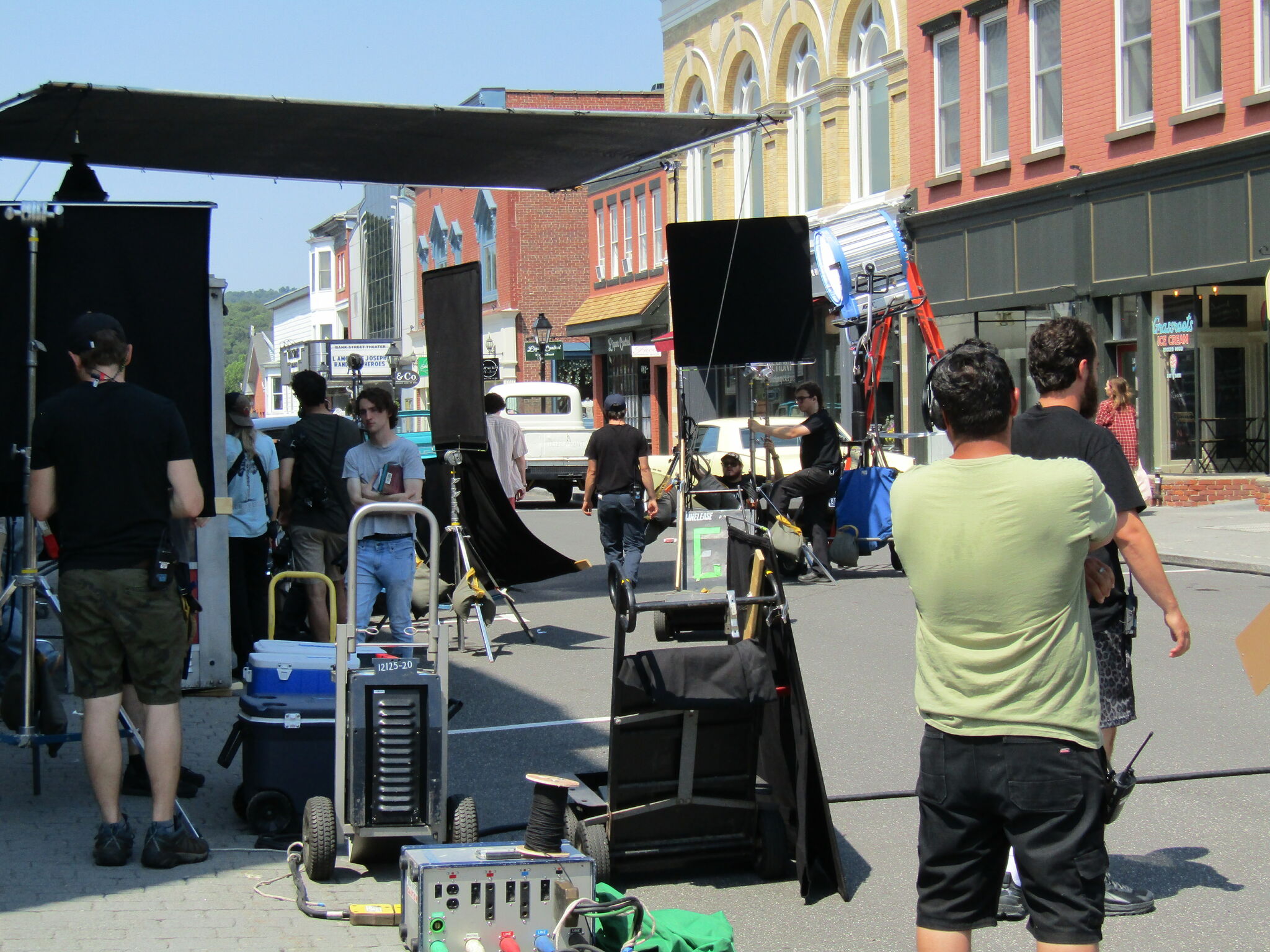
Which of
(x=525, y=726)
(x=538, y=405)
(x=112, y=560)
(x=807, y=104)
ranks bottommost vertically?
(x=525, y=726)

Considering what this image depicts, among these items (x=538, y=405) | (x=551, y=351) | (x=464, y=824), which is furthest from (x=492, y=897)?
(x=551, y=351)

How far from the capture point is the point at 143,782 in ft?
21.2

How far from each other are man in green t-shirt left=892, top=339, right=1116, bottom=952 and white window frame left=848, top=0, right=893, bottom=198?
25.4m

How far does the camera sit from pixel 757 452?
19391mm

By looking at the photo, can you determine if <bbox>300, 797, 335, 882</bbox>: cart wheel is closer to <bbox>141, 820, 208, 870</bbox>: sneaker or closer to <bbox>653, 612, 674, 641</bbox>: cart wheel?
<bbox>141, 820, 208, 870</bbox>: sneaker

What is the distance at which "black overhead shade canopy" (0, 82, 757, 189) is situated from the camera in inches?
380

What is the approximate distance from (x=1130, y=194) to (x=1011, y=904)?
1868 cm

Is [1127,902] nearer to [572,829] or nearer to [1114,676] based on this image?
[1114,676]

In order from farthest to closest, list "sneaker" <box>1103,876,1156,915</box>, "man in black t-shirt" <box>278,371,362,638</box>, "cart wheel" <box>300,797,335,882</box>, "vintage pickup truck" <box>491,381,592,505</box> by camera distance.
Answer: "vintage pickup truck" <box>491,381,592,505</box>
"man in black t-shirt" <box>278,371,362,638</box>
"cart wheel" <box>300,797,335,882</box>
"sneaker" <box>1103,876,1156,915</box>

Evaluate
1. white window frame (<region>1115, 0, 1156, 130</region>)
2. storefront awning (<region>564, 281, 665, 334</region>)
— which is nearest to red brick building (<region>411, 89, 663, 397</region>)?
storefront awning (<region>564, 281, 665, 334</region>)

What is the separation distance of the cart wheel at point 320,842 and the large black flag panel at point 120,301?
1.86 meters

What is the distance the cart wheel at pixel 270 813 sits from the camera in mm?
5730

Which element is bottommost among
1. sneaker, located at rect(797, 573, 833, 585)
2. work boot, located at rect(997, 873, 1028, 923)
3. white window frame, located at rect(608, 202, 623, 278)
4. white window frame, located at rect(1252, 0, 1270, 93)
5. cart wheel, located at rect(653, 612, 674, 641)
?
work boot, located at rect(997, 873, 1028, 923)

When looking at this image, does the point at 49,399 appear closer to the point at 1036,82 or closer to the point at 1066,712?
the point at 1066,712
